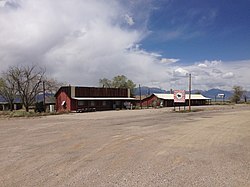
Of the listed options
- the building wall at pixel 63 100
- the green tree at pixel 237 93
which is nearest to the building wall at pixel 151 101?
the building wall at pixel 63 100

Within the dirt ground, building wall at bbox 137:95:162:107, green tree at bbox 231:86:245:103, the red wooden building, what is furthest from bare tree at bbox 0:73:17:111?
green tree at bbox 231:86:245:103

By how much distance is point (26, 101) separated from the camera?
57031mm

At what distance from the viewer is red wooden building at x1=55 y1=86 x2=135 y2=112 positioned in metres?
52.7

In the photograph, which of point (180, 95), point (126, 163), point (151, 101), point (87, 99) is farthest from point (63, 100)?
point (126, 163)

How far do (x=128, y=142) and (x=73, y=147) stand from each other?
2.45 m

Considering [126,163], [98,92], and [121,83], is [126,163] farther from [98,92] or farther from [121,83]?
[121,83]

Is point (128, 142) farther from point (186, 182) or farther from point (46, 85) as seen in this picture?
point (46, 85)

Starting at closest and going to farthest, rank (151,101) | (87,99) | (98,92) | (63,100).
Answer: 1. (87,99)
2. (63,100)
3. (98,92)
4. (151,101)

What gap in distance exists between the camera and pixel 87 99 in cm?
5344

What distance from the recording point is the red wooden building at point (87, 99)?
52.7 metres

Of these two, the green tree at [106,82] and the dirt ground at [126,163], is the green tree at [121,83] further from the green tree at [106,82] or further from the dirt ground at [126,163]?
the dirt ground at [126,163]

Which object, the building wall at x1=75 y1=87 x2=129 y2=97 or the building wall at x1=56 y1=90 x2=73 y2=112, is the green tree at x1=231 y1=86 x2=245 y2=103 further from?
the building wall at x1=56 y1=90 x2=73 y2=112

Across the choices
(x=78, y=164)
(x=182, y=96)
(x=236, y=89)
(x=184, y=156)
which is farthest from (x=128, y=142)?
(x=236, y=89)

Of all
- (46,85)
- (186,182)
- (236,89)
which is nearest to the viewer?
(186,182)
